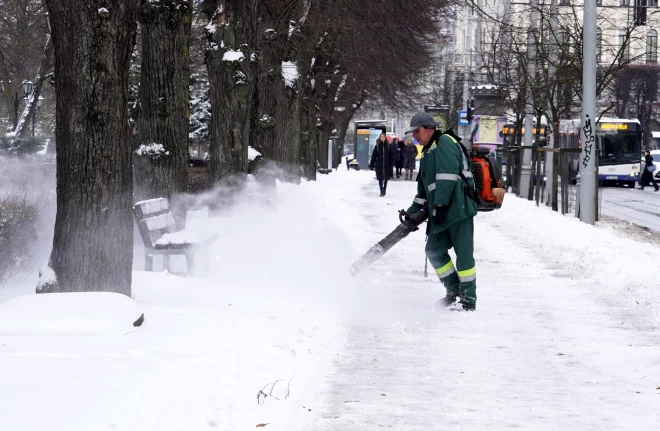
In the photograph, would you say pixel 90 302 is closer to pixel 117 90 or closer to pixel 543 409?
pixel 117 90

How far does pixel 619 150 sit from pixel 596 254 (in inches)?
1381

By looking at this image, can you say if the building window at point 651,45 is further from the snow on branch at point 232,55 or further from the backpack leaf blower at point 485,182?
the backpack leaf blower at point 485,182

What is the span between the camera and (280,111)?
2594cm

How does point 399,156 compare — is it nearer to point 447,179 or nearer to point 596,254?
point 596,254

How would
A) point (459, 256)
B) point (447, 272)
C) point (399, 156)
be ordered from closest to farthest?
point (459, 256) < point (447, 272) < point (399, 156)

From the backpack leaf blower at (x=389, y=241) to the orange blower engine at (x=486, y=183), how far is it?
661 millimetres

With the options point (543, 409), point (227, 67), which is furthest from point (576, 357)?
point (227, 67)

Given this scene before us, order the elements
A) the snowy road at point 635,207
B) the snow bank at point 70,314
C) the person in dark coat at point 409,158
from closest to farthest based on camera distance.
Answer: the snow bank at point 70,314
the snowy road at point 635,207
the person in dark coat at point 409,158

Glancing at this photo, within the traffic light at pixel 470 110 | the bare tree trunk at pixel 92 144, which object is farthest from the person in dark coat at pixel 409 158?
the bare tree trunk at pixel 92 144

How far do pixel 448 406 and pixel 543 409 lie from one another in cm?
55

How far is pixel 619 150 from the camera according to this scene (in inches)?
1868

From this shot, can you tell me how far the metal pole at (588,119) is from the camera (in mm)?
19016

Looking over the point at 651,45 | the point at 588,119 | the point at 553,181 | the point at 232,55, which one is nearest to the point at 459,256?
the point at 232,55

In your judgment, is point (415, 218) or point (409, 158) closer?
point (415, 218)
